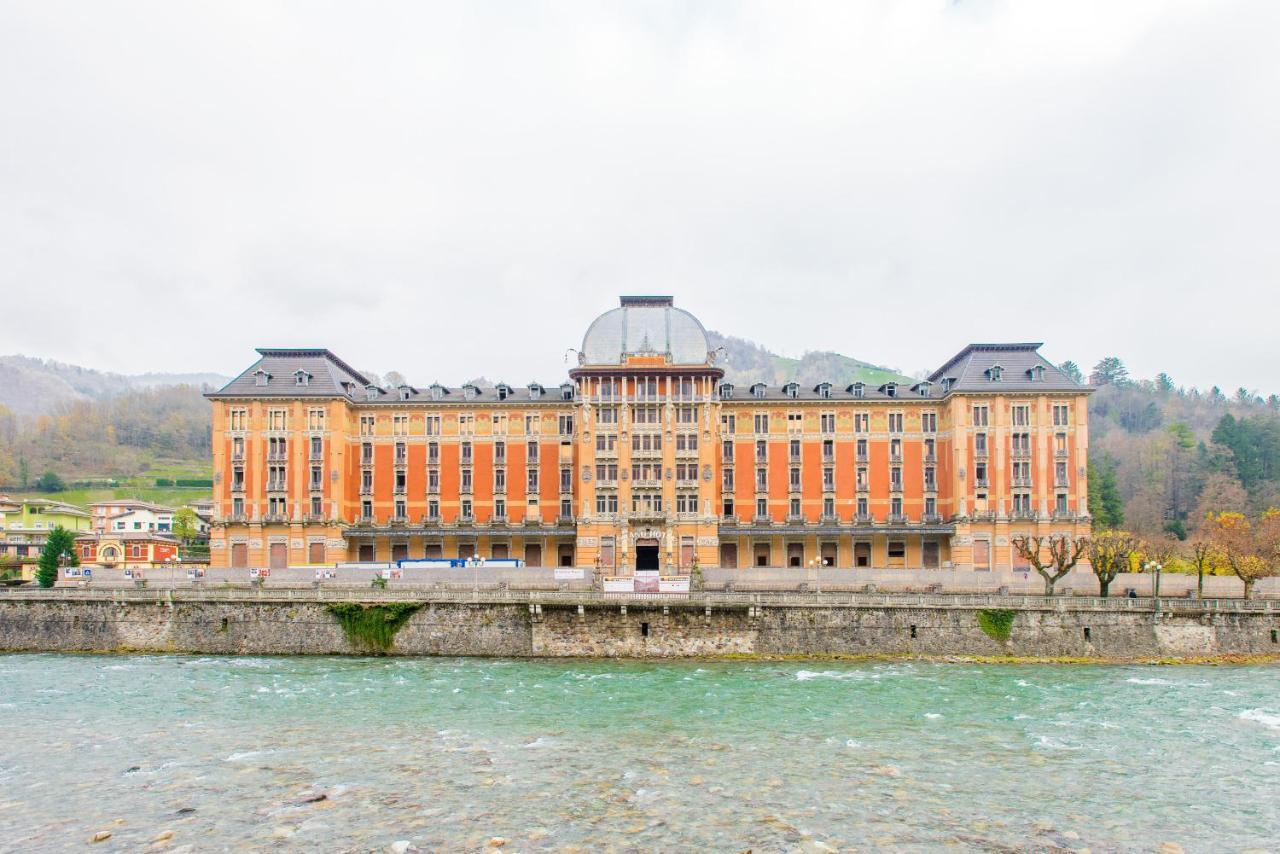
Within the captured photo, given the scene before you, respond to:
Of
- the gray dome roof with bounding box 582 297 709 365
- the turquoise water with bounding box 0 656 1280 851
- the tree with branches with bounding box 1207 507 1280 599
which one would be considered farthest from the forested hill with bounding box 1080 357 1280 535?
the turquoise water with bounding box 0 656 1280 851

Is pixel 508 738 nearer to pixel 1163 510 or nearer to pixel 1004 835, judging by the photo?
pixel 1004 835

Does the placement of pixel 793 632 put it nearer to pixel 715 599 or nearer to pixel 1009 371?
pixel 715 599

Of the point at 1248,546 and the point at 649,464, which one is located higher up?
the point at 649,464

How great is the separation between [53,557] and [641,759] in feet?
256

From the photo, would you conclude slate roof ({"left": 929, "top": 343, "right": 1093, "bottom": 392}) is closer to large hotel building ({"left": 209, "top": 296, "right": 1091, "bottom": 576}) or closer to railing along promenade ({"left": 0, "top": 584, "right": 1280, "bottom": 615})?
large hotel building ({"left": 209, "top": 296, "right": 1091, "bottom": 576})

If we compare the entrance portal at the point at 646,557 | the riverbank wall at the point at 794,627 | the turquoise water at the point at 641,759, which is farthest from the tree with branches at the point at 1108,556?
the entrance portal at the point at 646,557

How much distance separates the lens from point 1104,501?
120 meters

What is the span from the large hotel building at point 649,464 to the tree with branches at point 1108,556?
45.9ft

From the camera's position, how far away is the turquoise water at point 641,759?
2470 cm

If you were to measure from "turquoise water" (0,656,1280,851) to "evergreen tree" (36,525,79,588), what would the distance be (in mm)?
38095

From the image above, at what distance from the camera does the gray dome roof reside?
84.4 metres

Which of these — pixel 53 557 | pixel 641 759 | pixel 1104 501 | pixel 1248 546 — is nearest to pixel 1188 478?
pixel 1104 501

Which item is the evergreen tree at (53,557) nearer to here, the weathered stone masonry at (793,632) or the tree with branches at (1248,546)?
the weathered stone masonry at (793,632)

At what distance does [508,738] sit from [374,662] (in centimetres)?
2204
